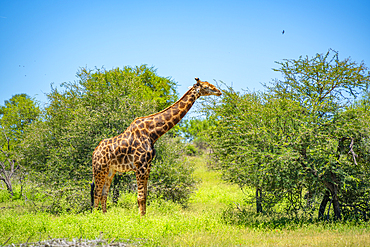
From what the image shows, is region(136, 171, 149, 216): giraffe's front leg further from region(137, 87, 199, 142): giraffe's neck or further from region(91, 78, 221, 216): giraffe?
region(137, 87, 199, 142): giraffe's neck

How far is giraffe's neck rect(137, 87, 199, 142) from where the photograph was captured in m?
9.36

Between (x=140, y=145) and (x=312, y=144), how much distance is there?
16.7ft

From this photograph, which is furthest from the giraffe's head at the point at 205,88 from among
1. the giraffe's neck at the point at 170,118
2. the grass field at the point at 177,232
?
the grass field at the point at 177,232

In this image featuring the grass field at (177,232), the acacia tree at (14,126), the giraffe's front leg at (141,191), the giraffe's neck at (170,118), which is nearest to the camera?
the grass field at (177,232)

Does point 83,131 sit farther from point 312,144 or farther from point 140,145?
point 312,144

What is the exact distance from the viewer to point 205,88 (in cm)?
941

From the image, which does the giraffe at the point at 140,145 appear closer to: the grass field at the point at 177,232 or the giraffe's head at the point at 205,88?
the giraffe's head at the point at 205,88

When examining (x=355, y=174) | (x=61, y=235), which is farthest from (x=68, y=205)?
(x=355, y=174)

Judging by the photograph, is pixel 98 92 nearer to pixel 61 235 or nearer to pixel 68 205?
pixel 68 205

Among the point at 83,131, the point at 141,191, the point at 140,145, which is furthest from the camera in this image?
the point at 83,131

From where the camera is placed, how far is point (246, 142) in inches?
400

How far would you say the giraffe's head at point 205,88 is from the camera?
30.8 feet

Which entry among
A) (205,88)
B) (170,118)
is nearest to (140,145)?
(170,118)

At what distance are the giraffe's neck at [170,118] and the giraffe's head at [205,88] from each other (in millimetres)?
157
